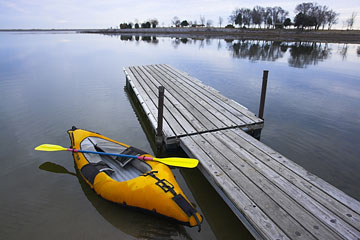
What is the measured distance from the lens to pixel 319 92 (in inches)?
448

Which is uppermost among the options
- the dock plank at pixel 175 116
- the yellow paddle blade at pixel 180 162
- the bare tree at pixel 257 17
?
the bare tree at pixel 257 17

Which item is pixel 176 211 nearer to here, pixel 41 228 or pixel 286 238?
pixel 286 238

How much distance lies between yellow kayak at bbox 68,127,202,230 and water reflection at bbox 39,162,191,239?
28 centimetres

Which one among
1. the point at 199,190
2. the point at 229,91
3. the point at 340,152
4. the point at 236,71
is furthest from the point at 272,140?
the point at 236,71

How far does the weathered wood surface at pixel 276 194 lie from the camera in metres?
2.89

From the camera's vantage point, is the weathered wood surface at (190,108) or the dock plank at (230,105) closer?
the weathered wood surface at (190,108)

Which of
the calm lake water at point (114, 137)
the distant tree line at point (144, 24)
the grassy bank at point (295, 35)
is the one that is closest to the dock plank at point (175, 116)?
the calm lake water at point (114, 137)

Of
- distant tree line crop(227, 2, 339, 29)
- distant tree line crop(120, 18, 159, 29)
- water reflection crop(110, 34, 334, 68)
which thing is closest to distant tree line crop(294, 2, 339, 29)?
distant tree line crop(227, 2, 339, 29)

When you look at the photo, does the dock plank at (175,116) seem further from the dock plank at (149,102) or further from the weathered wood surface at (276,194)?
the weathered wood surface at (276,194)

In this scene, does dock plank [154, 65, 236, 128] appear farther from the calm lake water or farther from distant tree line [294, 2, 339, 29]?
distant tree line [294, 2, 339, 29]

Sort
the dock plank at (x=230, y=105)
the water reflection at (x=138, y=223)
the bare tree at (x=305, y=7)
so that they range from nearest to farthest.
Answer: the water reflection at (x=138, y=223)
the dock plank at (x=230, y=105)
the bare tree at (x=305, y=7)

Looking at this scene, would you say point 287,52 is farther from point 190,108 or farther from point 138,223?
point 138,223

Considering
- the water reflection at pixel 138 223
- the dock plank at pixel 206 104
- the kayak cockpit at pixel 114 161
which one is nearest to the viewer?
the water reflection at pixel 138 223

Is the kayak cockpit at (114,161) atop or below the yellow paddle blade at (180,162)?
below
